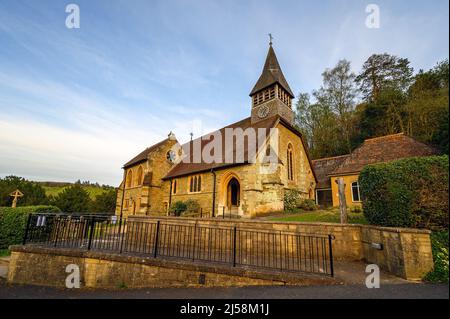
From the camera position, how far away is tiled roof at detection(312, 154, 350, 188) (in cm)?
2200

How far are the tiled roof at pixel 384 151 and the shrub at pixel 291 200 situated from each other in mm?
4597

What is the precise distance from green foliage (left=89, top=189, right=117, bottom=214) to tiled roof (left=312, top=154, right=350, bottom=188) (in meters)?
26.5

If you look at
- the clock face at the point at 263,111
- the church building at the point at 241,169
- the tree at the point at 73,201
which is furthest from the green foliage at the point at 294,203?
the tree at the point at 73,201

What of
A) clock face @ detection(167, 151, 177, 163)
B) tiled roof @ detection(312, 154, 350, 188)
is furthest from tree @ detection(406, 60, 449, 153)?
clock face @ detection(167, 151, 177, 163)

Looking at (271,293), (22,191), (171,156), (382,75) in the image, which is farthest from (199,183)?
(382,75)

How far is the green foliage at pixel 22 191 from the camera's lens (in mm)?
19891

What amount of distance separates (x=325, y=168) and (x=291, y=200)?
9.75m

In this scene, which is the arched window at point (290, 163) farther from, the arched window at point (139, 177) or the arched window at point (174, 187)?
the arched window at point (139, 177)

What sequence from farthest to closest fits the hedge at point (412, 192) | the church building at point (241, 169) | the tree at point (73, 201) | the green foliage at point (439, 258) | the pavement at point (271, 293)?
1. the tree at point (73, 201)
2. the church building at point (241, 169)
3. the hedge at point (412, 192)
4. the green foliage at point (439, 258)
5. the pavement at point (271, 293)

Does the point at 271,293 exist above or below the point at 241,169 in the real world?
below

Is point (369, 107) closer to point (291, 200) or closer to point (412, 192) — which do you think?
point (291, 200)

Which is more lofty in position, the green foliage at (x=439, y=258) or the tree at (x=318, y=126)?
the tree at (x=318, y=126)

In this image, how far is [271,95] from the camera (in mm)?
20297
